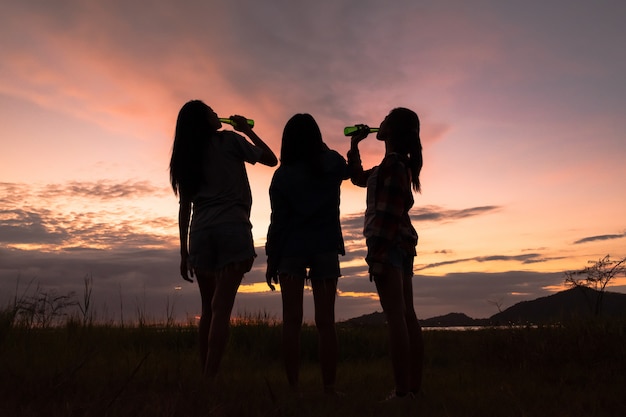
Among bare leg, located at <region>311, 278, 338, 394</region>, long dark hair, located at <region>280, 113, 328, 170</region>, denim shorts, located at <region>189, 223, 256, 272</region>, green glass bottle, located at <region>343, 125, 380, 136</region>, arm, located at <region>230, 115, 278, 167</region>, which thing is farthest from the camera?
green glass bottle, located at <region>343, 125, 380, 136</region>

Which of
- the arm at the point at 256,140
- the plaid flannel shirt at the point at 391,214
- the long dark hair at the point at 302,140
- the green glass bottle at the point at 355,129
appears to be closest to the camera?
the plaid flannel shirt at the point at 391,214

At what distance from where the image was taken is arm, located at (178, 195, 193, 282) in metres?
5.30

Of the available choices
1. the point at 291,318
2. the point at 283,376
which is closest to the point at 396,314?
the point at 291,318

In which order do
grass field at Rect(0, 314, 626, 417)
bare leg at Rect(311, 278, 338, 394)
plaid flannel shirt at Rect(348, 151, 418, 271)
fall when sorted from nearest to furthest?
grass field at Rect(0, 314, 626, 417)
plaid flannel shirt at Rect(348, 151, 418, 271)
bare leg at Rect(311, 278, 338, 394)

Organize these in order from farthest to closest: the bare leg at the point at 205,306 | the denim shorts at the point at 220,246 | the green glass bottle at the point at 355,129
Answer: the green glass bottle at the point at 355,129
the bare leg at the point at 205,306
the denim shorts at the point at 220,246

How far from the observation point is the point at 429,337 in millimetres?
12227

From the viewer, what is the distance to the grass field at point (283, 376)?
4020 millimetres

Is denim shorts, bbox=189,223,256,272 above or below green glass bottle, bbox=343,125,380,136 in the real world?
below

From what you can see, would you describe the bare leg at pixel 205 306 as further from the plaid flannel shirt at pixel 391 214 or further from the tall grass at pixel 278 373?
the plaid flannel shirt at pixel 391 214

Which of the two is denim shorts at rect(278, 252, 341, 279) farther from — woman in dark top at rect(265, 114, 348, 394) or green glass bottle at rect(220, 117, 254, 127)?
green glass bottle at rect(220, 117, 254, 127)

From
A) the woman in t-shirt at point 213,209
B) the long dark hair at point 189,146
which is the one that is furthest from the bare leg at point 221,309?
the long dark hair at point 189,146

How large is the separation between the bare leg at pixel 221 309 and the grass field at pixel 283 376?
24 cm

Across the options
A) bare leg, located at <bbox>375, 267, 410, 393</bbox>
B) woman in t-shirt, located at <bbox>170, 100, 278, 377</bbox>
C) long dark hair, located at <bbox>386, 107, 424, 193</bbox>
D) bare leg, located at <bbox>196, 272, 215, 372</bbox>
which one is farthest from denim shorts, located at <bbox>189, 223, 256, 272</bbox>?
long dark hair, located at <bbox>386, 107, 424, 193</bbox>

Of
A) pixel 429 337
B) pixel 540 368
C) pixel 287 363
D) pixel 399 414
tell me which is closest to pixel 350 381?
pixel 287 363
